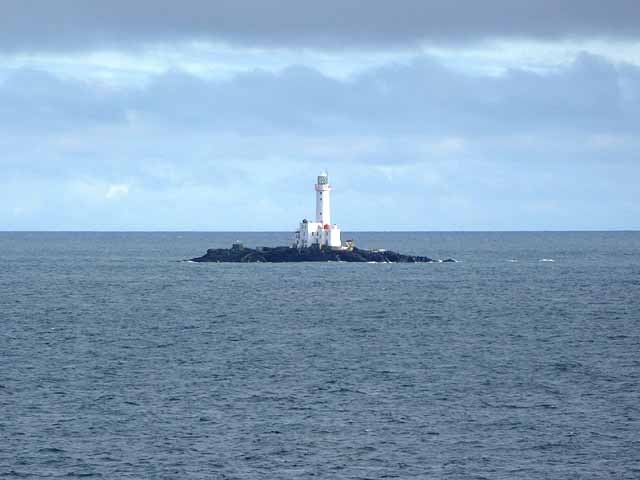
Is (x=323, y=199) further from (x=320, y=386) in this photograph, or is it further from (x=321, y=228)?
(x=320, y=386)

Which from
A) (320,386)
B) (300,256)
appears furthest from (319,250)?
(320,386)

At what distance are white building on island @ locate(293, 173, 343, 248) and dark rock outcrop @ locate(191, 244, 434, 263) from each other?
1.18 metres

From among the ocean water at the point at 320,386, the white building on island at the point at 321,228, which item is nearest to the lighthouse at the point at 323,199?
the white building on island at the point at 321,228

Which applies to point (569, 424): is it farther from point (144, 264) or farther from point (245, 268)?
point (144, 264)

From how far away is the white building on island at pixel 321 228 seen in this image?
15412 centimetres

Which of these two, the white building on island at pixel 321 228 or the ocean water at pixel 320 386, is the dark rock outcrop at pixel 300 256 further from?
the ocean water at pixel 320 386

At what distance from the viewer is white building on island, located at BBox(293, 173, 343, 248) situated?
15412 centimetres

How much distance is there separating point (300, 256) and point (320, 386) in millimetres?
107324

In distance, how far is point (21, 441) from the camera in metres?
41.2

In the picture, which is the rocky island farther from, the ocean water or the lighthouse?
the ocean water

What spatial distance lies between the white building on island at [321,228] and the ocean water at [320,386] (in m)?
47.6

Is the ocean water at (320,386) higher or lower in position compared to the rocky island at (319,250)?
lower

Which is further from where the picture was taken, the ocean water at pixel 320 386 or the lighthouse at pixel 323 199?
the lighthouse at pixel 323 199

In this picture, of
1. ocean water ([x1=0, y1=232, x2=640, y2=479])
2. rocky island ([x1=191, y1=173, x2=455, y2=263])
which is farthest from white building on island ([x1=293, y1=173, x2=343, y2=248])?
ocean water ([x1=0, y1=232, x2=640, y2=479])
